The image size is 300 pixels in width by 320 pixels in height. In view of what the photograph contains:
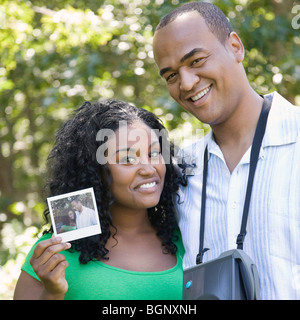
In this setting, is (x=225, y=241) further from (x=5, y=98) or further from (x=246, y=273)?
(x=5, y=98)

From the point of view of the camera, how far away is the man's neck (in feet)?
10.1

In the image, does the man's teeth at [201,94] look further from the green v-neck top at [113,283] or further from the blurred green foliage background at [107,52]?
the blurred green foliage background at [107,52]

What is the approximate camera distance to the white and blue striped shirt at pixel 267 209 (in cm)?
270

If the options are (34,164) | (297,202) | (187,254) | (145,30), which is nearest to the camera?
(297,202)

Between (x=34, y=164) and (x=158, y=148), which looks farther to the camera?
(x=34, y=164)

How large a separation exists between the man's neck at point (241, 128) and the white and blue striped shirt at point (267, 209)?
0.07m

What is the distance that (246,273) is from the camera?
2.47 metres

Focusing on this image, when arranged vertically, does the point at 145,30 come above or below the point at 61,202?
above

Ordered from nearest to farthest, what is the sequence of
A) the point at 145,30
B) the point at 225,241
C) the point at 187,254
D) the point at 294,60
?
the point at 225,241 → the point at 187,254 → the point at 294,60 → the point at 145,30

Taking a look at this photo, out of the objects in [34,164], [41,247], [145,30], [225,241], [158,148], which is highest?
[145,30]

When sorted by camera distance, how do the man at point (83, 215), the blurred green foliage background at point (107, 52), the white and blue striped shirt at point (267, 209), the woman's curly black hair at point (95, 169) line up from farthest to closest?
the blurred green foliage background at point (107, 52) → the woman's curly black hair at point (95, 169) → the man at point (83, 215) → the white and blue striped shirt at point (267, 209)

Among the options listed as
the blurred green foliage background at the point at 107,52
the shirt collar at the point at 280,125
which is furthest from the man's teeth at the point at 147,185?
the blurred green foliage background at the point at 107,52
